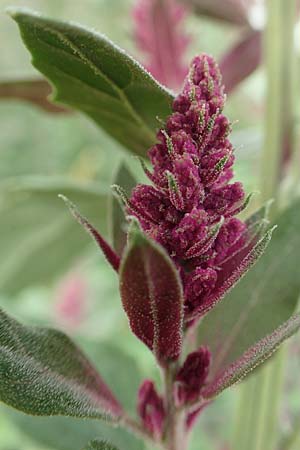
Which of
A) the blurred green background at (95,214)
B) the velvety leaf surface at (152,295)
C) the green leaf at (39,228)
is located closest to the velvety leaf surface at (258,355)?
the velvety leaf surface at (152,295)

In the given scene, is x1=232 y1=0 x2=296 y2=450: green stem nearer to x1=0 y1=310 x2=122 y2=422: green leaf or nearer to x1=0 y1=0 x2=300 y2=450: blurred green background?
x1=0 y1=0 x2=300 y2=450: blurred green background

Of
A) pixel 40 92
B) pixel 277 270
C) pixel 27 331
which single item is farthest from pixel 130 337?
pixel 27 331

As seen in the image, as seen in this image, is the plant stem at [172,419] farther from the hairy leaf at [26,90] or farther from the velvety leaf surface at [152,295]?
the hairy leaf at [26,90]

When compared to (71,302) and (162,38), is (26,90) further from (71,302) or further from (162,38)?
(71,302)

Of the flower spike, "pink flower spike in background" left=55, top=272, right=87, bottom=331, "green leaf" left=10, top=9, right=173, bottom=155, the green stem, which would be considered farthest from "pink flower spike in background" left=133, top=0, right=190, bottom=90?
"pink flower spike in background" left=55, top=272, right=87, bottom=331

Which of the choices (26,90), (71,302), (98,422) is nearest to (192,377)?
(98,422)
